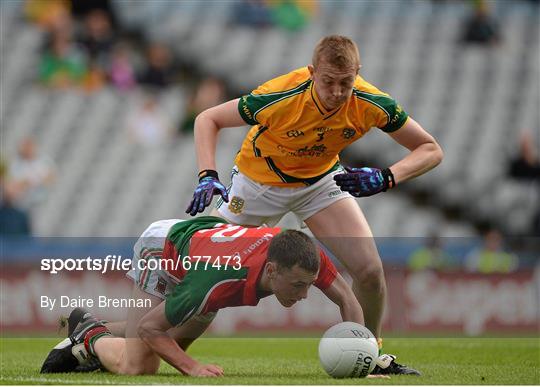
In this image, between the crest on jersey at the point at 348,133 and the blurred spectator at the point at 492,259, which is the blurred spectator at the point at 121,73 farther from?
the crest on jersey at the point at 348,133

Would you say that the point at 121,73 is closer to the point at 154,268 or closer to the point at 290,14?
the point at 290,14

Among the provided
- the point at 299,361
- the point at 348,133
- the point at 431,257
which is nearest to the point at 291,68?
the point at 431,257

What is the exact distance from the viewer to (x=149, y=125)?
19828 millimetres

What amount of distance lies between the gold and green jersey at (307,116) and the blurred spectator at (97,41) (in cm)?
1240

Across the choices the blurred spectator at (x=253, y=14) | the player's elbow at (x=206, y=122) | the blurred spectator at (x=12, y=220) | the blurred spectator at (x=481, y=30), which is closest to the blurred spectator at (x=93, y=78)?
the blurred spectator at (x=253, y=14)

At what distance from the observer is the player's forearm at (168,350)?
761cm

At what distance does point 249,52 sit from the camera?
2159 centimetres

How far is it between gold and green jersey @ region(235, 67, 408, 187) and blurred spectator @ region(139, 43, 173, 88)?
1172cm

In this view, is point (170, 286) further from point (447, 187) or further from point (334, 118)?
point (447, 187)

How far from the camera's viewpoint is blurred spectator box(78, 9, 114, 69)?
20656mm

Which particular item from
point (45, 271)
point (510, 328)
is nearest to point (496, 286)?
point (510, 328)

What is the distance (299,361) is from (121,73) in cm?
1126

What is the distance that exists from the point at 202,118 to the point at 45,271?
6.97 meters

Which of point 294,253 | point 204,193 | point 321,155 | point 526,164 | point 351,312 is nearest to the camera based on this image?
point 294,253
